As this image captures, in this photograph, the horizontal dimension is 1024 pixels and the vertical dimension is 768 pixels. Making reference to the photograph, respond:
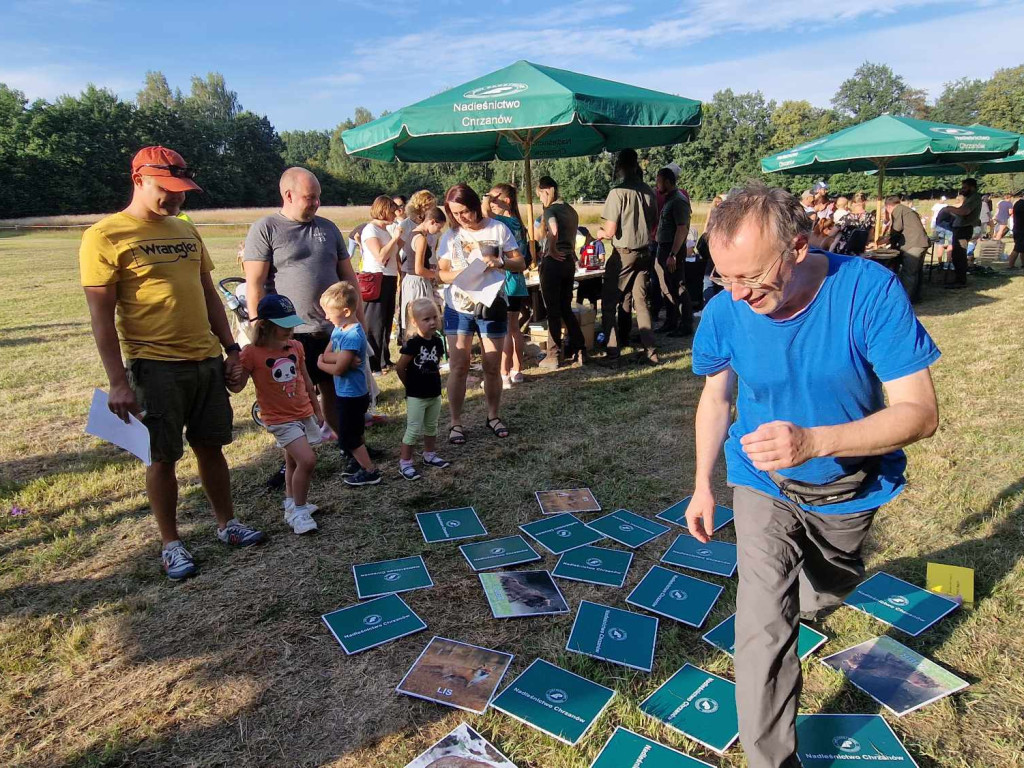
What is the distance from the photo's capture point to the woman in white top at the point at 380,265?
645 cm

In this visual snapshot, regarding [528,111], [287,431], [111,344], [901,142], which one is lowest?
[287,431]

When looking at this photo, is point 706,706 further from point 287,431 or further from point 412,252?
point 412,252

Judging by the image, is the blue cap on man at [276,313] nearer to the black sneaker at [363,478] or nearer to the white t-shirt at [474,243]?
the black sneaker at [363,478]

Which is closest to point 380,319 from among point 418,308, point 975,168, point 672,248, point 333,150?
point 418,308

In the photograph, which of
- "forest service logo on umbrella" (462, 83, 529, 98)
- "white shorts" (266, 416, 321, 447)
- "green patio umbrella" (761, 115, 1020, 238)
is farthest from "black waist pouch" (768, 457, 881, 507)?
"green patio umbrella" (761, 115, 1020, 238)

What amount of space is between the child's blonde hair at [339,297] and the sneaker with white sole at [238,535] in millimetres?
1389

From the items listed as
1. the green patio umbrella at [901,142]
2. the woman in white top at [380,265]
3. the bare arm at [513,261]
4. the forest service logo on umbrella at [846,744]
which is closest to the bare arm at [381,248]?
the woman in white top at [380,265]

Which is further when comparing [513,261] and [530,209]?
[530,209]

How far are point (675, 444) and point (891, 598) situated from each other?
2.04m

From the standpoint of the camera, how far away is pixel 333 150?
7619 centimetres

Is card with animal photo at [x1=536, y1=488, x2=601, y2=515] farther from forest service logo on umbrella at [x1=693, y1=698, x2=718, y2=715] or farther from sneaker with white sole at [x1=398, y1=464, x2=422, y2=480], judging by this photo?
forest service logo on umbrella at [x1=693, y1=698, x2=718, y2=715]

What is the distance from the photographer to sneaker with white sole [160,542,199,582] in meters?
3.17

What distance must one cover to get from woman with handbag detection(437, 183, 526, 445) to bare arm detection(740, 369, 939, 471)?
3.25m

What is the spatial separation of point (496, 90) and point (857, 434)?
522 cm
